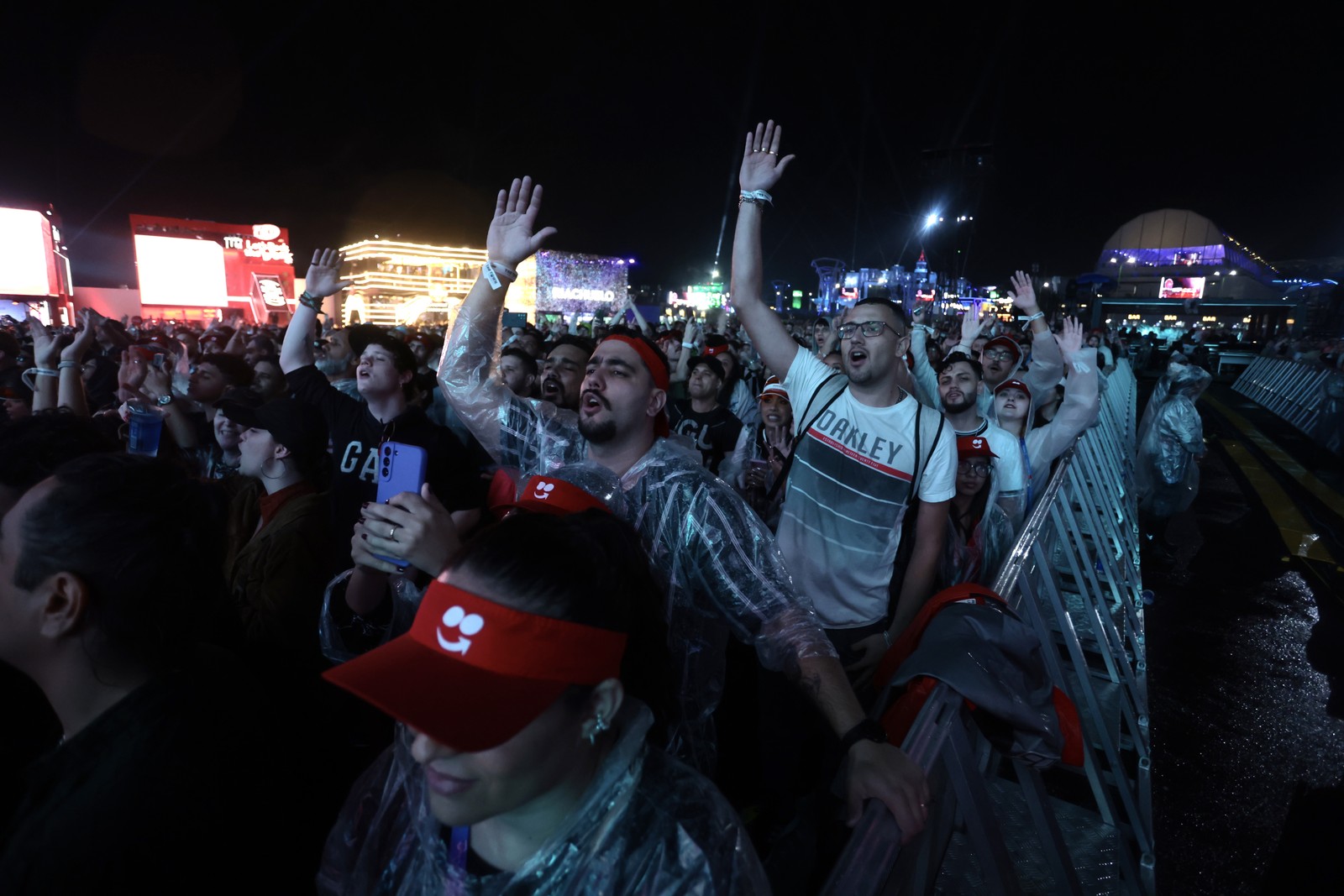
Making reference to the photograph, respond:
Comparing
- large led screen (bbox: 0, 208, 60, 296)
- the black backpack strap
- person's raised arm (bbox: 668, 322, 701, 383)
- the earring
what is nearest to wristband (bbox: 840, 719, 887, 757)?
the earring

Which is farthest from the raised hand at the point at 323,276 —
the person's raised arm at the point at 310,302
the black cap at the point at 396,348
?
the black cap at the point at 396,348

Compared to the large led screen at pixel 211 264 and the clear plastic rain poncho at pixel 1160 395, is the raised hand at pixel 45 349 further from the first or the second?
the large led screen at pixel 211 264

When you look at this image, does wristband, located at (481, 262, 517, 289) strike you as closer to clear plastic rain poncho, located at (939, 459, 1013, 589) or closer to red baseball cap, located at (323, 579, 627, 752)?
red baseball cap, located at (323, 579, 627, 752)

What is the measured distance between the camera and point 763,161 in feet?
9.59

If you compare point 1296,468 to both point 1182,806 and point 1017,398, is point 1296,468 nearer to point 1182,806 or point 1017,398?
point 1017,398

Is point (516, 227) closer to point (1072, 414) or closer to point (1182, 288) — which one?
point (1072, 414)

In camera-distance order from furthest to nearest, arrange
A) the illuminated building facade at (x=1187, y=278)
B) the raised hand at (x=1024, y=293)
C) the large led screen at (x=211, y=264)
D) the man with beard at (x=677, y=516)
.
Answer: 1. the illuminated building facade at (x=1187, y=278)
2. the large led screen at (x=211, y=264)
3. the raised hand at (x=1024, y=293)
4. the man with beard at (x=677, y=516)

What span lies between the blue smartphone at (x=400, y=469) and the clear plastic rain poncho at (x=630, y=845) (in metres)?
0.71

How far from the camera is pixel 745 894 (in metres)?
1.01

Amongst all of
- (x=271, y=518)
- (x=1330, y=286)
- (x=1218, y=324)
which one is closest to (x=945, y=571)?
(x=271, y=518)

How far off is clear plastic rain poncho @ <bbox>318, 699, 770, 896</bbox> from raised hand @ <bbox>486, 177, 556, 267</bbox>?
1802 mm

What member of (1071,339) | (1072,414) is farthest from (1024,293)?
(1072,414)

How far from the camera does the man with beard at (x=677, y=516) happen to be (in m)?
1.53

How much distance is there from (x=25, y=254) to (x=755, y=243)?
3598 centimetres
